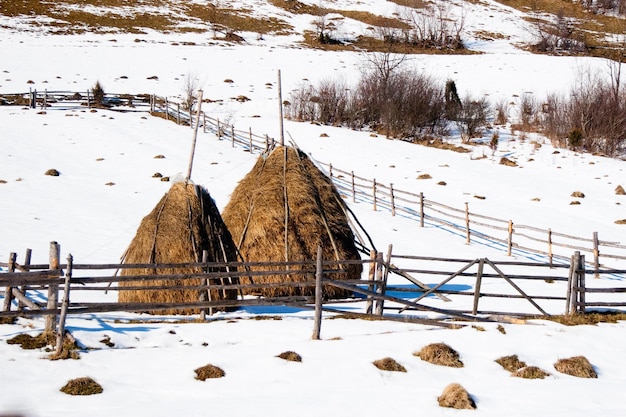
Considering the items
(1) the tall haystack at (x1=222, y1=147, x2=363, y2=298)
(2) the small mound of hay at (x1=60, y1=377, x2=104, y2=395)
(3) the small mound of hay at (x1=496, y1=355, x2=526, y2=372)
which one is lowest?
(3) the small mound of hay at (x1=496, y1=355, x2=526, y2=372)

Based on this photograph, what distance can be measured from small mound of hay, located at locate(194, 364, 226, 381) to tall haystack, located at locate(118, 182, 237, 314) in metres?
3.10

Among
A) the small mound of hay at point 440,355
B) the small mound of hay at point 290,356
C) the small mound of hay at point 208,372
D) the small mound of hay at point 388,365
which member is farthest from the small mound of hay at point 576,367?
the small mound of hay at point 208,372

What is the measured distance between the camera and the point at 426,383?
830 centimetres

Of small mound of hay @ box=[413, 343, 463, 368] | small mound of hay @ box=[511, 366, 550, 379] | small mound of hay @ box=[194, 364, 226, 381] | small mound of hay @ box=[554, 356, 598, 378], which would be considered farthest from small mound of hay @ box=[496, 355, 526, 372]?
small mound of hay @ box=[194, 364, 226, 381]

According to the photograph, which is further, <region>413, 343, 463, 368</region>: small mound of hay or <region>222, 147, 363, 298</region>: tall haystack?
<region>222, 147, 363, 298</region>: tall haystack

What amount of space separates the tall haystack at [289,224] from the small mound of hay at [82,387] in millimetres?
5498

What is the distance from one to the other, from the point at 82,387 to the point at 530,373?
21.0 feet

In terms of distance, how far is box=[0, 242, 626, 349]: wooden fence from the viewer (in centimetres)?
891

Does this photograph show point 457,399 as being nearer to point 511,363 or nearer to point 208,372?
point 511,363

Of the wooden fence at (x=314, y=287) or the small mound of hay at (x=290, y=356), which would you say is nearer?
the small mound of hay at (x=290, y=356)

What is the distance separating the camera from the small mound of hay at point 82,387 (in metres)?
7.07

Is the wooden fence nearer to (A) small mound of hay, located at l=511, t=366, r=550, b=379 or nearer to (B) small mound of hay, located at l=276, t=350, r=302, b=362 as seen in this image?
(B) small mound of hay, located at l=276, t=350, r=302, b=362

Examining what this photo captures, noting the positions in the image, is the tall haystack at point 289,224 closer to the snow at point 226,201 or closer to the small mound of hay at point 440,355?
the snow at point 226,201

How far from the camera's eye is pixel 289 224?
1312 centimetres
